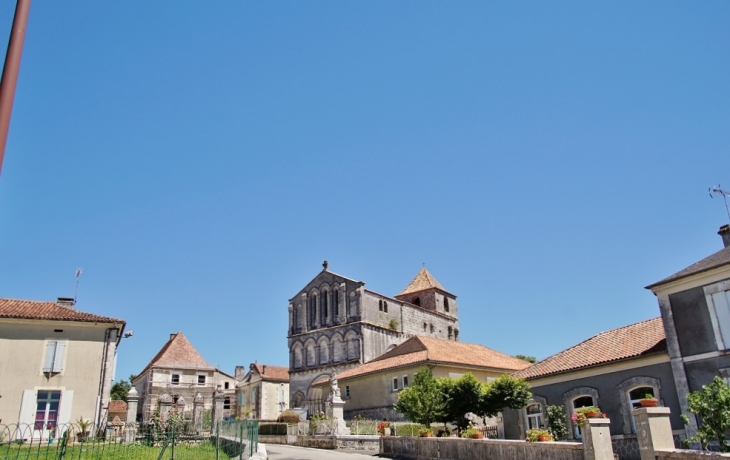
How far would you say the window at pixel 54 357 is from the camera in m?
24.7

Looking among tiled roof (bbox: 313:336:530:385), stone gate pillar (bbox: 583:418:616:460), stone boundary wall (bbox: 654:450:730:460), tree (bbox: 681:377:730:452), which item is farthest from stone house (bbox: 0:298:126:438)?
tree (bbox: 681:377:730:452)

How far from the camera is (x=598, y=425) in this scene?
13.3 m

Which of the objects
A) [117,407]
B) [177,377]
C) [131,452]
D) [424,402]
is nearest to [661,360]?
[424,402]

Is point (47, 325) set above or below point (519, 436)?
above

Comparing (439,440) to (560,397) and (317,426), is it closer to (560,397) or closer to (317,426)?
(560,397)

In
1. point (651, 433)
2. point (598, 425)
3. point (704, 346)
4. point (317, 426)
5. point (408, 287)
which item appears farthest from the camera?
point (408, 287)

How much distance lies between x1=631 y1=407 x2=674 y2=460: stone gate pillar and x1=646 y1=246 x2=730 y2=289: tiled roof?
7.49 m

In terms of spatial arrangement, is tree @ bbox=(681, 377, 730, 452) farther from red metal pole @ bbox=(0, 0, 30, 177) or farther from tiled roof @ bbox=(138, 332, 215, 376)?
tiled roof @ bbox=(138, 332, 215, 376)

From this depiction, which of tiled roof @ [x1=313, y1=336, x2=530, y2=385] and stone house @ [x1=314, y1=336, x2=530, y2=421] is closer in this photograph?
stone house @ [x1=314, y1=336, x2=530, y2=421]

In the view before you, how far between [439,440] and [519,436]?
20.1 ft

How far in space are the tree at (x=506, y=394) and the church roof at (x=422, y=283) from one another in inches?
1394

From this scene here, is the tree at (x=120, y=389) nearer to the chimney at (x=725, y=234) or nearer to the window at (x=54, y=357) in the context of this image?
the window at (x=54, y=357)

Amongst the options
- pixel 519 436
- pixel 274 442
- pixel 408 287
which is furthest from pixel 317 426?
pixel 408 287

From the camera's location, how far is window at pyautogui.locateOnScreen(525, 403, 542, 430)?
23.5 m
